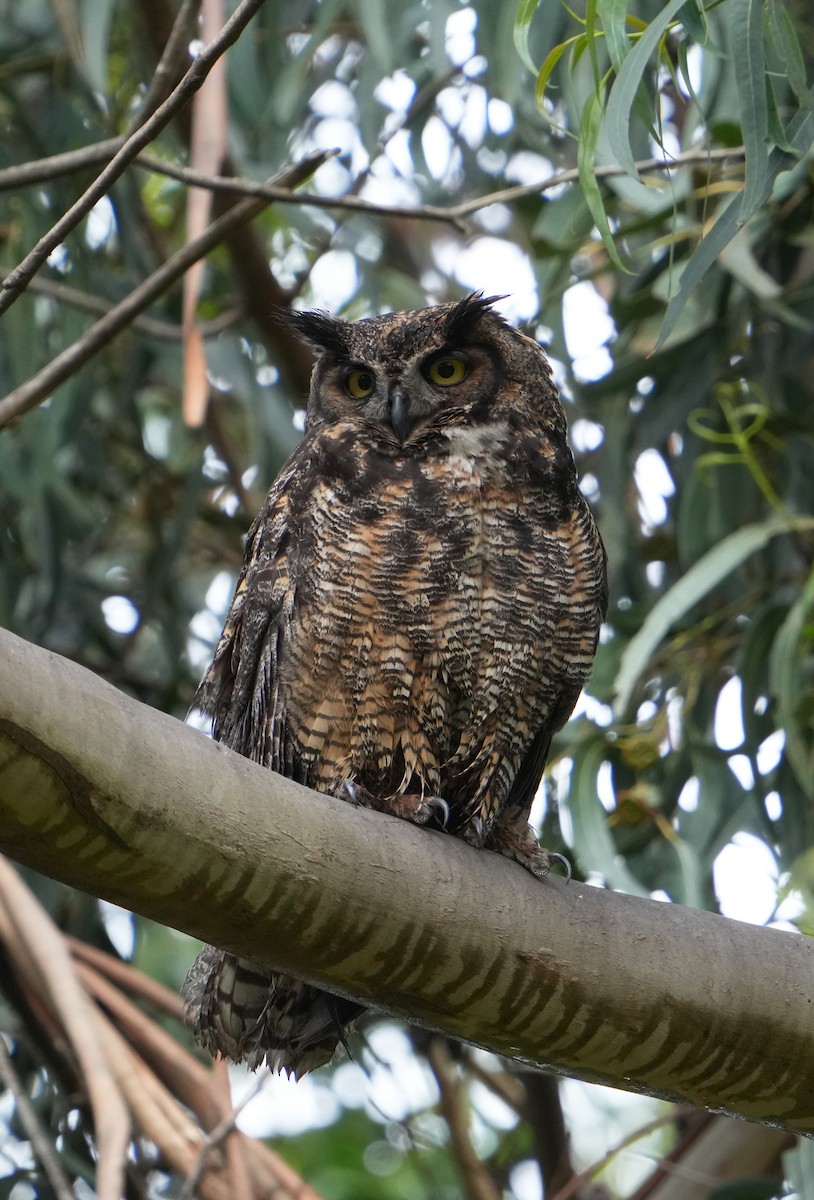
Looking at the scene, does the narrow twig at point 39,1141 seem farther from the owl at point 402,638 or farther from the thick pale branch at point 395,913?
the thick pale branch at point 395,913

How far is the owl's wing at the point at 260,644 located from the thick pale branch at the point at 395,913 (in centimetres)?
61

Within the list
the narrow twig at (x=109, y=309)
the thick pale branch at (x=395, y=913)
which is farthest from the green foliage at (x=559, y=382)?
the thick pale branch at (x=395, y=913)

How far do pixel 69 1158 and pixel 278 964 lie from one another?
1715 millimetres

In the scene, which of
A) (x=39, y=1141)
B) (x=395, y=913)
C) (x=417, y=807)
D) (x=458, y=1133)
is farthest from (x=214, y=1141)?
(x=458, y=1133)

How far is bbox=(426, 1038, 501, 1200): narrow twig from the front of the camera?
3.90 meters

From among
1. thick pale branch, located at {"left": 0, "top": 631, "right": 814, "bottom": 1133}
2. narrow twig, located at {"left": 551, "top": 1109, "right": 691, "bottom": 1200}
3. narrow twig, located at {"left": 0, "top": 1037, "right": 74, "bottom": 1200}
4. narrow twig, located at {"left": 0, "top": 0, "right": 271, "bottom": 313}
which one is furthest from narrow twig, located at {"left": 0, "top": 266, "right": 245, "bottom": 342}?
narrow twig, located at {"left": 551, "top": 1109, "right": 691, "bottom": 1200}

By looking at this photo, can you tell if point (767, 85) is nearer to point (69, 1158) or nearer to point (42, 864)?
point (42, 864)

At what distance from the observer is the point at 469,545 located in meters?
2.42

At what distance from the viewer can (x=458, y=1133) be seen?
3979 millimetres

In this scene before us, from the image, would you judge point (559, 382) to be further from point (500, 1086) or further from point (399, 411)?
point (500, 1086)

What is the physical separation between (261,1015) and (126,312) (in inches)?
45.8

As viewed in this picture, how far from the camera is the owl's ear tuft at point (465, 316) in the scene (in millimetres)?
2736

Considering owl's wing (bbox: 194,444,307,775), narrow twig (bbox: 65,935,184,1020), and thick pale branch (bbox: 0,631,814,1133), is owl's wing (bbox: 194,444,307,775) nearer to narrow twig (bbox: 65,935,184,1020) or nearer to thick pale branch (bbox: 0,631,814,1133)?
thick pale branch (bbox: 0,631,814,1133)

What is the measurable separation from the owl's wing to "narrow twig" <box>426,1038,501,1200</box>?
69.6 inches
